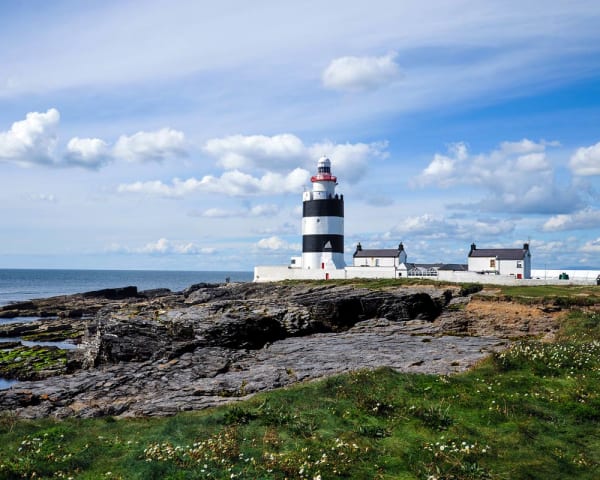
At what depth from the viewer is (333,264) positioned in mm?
76375

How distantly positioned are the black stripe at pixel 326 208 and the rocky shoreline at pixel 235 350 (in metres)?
26.4

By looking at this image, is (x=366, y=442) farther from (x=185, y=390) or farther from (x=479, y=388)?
(x=185, y=390)

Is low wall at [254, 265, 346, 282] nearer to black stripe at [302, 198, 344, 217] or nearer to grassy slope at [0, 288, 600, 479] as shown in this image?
black stripe at [302, 198, 344, 217]

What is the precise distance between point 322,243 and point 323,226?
2374 mm

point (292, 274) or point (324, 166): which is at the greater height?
point (324, 166)

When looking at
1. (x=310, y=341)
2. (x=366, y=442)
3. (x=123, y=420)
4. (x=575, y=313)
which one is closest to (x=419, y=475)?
(x=366, y=442)

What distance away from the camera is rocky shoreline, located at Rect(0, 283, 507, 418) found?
892 inches

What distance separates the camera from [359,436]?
45.8 feet

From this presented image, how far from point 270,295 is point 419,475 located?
175 feet

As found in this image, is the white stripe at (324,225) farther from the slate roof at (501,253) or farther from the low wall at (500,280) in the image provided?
the slate roof at (501,253)

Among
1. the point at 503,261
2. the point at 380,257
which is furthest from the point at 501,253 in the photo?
the point at 380,257

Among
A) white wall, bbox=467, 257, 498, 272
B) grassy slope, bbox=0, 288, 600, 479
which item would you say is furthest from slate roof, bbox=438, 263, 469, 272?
grassy slope, bbox=0, 288, 600, 479

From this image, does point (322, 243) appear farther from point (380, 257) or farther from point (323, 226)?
point (380, 257)

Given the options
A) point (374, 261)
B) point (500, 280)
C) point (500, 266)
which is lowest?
point (500, 280)
